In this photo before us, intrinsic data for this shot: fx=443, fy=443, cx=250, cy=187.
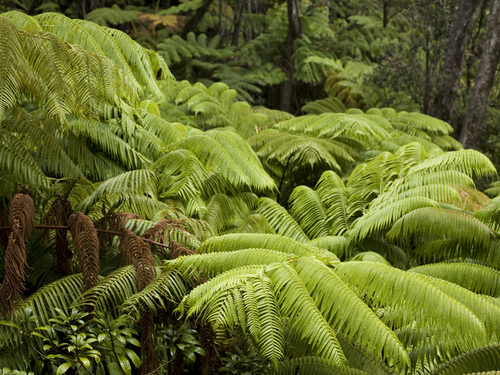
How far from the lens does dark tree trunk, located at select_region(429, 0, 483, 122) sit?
670cm

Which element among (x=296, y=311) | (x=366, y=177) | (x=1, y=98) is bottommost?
(x=366, y=177)

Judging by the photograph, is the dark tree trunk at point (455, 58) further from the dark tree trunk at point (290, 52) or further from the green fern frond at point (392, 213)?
the green fern frond at point (392, 213)

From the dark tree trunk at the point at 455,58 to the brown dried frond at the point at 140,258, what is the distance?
6.39 meters

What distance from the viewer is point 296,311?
1508 mm

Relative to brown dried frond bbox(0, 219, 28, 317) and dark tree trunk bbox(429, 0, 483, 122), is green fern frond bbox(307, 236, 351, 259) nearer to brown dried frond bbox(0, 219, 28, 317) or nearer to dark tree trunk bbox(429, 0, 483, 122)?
brown dried frond bbox(0, 219, 28, 317)

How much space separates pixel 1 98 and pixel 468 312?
6.21ft

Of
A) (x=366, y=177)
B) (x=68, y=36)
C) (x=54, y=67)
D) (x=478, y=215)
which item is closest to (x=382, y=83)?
(x=366, y=177)

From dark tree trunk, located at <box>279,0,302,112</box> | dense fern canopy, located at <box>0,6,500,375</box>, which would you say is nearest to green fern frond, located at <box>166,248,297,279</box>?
dense fern canopy, located at <box>0,6,500,375</box>

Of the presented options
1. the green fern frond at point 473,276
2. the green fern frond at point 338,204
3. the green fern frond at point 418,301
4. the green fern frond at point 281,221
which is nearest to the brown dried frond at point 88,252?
the green fern frond at point 418,301

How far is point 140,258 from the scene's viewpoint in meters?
1.75

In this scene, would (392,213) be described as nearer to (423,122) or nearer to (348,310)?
(348,310)

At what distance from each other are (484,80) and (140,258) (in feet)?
20.7

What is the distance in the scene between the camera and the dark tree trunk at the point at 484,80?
6.17 metres

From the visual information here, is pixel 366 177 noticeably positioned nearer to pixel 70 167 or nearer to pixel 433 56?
pixel 70 167
